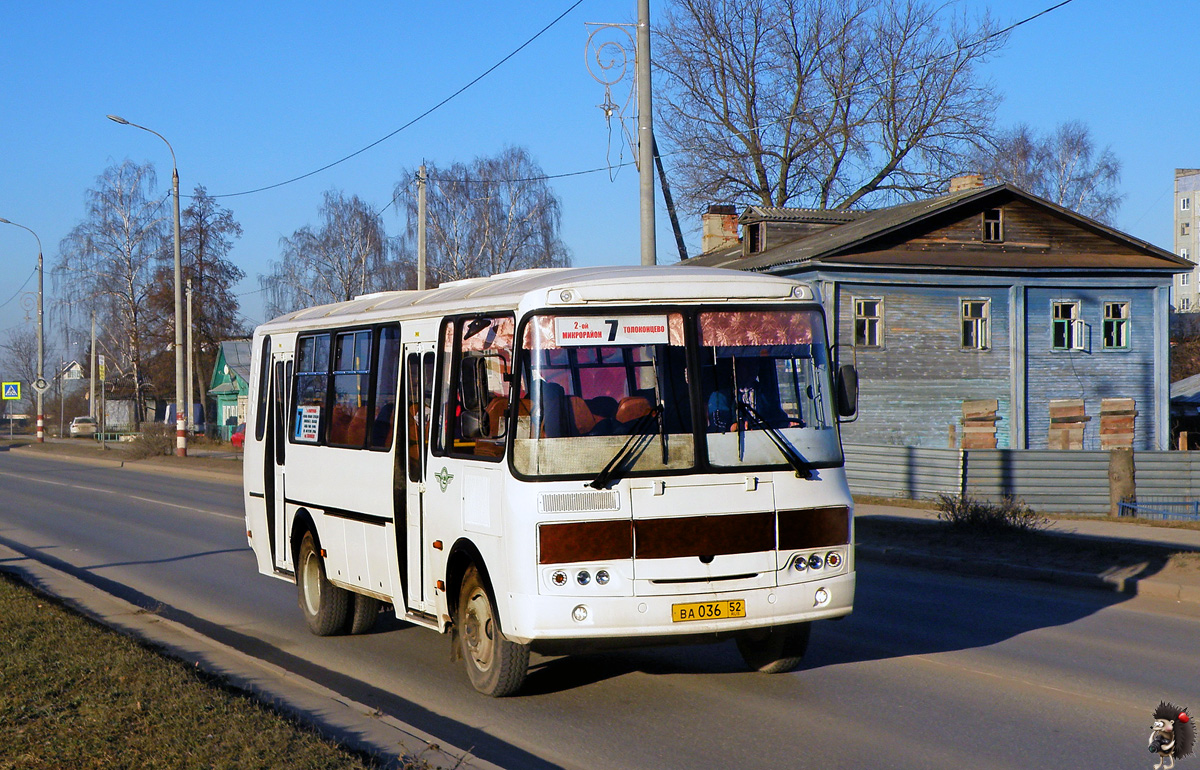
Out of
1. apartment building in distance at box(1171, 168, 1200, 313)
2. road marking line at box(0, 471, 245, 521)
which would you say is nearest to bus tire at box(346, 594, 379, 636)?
road marking line at box(0, 471, 245, 521)

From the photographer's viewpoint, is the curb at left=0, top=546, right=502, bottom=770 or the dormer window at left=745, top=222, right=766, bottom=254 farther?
the dormer window at left=745, top=222, right=766, bottom=254

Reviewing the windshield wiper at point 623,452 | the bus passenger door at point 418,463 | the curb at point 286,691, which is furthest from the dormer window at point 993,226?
the windshield wiper at point 623,452

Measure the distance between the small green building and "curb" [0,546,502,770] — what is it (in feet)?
207

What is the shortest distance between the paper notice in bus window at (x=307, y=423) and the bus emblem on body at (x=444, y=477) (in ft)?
7.97

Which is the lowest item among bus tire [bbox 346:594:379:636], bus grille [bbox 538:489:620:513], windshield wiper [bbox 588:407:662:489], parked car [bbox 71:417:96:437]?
parked car [bbox 71:417:96:437]

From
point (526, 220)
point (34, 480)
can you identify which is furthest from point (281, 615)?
point (526, 220)

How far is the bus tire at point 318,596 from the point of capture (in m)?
10.0

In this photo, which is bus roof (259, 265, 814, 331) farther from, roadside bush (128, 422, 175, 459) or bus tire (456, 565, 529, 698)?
roadside bush (128, 422, 175, 459)

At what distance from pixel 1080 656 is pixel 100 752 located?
21.0 feet

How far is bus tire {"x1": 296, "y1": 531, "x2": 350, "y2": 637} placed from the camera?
10.0 metres

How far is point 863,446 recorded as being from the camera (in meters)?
26.1

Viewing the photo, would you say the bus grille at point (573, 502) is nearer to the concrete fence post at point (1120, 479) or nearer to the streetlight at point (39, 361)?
the concrete fence post at point (1120, 479)

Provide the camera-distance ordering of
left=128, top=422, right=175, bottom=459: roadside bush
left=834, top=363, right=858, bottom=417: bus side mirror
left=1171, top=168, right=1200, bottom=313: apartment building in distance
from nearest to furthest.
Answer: left=834, top=363, right=858, bottom=417: bus side mirror < left=128, top=422, right=175, bottom=459: roadside bush < left=1171, top=168, right=1200, bottom=313: apartment building in distance

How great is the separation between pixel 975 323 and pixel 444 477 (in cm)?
2942
